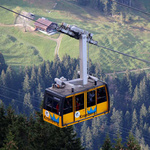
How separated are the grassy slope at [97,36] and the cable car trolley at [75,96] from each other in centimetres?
10638

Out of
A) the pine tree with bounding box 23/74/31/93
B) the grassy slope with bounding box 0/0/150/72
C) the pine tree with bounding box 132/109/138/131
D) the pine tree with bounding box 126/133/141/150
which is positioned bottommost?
the pine tree with bounding box 132/109/138/131

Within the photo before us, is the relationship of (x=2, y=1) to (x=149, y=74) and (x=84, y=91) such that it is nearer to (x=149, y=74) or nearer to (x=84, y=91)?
(x=149, y=74)

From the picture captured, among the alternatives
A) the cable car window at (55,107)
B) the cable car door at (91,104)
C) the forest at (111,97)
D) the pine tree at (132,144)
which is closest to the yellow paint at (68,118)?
the cable car window at (55,107)

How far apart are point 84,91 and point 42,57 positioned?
367ft

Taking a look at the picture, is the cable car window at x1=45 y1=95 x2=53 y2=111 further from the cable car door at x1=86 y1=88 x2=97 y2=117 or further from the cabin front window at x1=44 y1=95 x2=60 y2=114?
the cable car door at x1=86 y1=88 x2=97 y2=117

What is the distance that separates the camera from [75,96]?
31.2m

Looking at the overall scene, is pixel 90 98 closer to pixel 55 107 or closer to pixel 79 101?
pixel 79 101

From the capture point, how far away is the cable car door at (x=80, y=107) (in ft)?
103

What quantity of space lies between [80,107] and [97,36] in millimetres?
121671

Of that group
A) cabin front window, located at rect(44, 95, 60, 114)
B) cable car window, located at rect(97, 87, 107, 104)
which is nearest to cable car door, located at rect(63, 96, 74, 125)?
cabin front window, located at rect(44, 95, 60, 114)

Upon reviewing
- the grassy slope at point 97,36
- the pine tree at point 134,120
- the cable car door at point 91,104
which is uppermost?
the cable car door at point 91,104

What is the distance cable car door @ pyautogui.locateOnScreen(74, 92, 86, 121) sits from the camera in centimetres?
3153

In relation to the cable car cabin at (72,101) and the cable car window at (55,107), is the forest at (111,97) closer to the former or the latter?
the cable car cabin at (72,101)

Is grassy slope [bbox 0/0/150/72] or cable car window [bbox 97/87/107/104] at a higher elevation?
cable car window [bbox 97/87/107/104]
